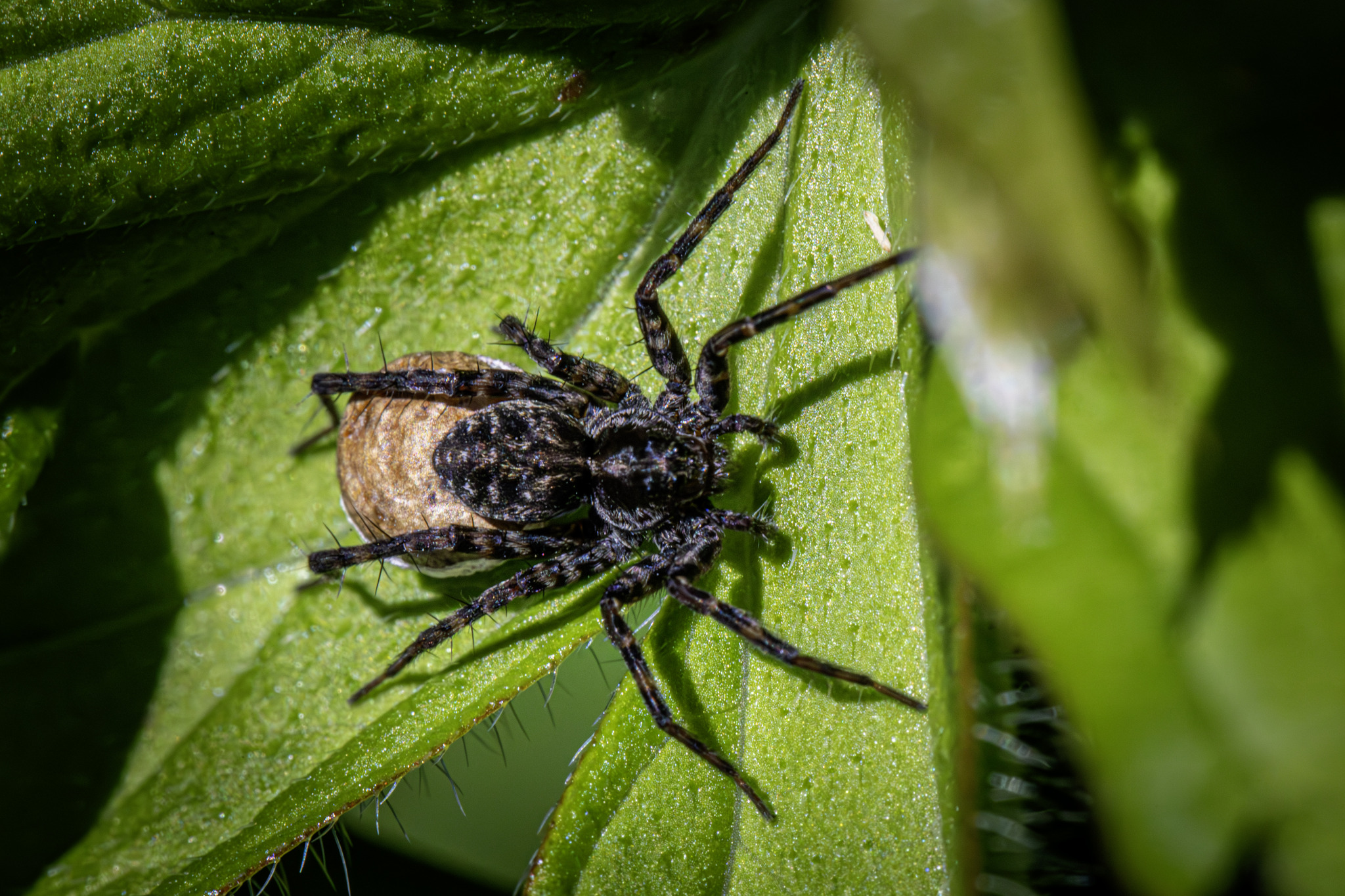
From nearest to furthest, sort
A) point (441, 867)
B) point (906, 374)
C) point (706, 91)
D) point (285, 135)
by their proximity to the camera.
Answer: point (906, 374)
point (285, 135)
point (706, 91)
point (441, 867)

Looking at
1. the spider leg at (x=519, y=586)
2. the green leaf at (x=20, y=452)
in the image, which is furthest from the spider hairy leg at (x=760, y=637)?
the green leaf at (x=20, y=452)

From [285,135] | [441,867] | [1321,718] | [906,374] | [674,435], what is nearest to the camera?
[1321,718]

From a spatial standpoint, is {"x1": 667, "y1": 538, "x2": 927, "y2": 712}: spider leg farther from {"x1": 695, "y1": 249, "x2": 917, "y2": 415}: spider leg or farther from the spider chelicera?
{"x1": 695, "y1": 249, "x2": 917, "y2": 415}: spider leg

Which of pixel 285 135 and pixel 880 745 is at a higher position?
pixel 285 135

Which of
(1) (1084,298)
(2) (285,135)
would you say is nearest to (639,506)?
(2) (285,135)

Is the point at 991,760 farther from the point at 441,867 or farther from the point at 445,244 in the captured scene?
the point at 441,867

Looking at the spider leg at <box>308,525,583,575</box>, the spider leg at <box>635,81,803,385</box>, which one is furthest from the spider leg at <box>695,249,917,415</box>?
the spider leg at <box>308,525,583,575</box>

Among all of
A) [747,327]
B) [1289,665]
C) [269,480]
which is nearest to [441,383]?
[269,480]

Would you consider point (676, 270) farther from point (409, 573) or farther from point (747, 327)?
point (409, 573)

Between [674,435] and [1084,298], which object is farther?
[674,435]
